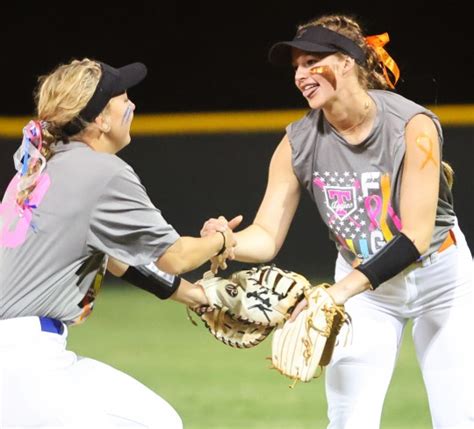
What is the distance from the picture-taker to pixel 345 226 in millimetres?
3799

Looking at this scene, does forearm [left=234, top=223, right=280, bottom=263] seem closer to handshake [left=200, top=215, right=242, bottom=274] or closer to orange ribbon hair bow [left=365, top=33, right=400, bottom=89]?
handshake [left=200, top=215, right=242, bottom=274]

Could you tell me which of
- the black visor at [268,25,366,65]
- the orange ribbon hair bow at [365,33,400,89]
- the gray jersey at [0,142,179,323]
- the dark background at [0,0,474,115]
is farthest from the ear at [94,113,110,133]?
the dark background at [0,0,474,115]

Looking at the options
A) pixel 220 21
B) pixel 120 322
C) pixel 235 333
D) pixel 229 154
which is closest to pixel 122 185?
pixel 235 333

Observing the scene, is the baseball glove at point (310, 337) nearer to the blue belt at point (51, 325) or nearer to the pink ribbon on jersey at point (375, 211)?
the pink ribbon on jersey at point (375, 211)

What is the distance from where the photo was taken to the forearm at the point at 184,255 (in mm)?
3449

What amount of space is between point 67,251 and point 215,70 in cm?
579

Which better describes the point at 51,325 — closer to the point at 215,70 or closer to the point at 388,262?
the point at 388,262

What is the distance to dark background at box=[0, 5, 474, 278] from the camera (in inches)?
320

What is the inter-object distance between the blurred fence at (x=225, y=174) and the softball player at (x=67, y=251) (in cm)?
454

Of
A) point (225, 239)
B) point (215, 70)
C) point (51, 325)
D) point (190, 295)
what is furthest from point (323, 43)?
point (215, 70)

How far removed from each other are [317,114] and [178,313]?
3697 mm

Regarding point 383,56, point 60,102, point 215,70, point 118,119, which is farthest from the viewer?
point 215,70

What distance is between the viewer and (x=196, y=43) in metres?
8.96

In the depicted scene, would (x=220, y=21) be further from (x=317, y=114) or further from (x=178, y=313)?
(x=317, y=114)
